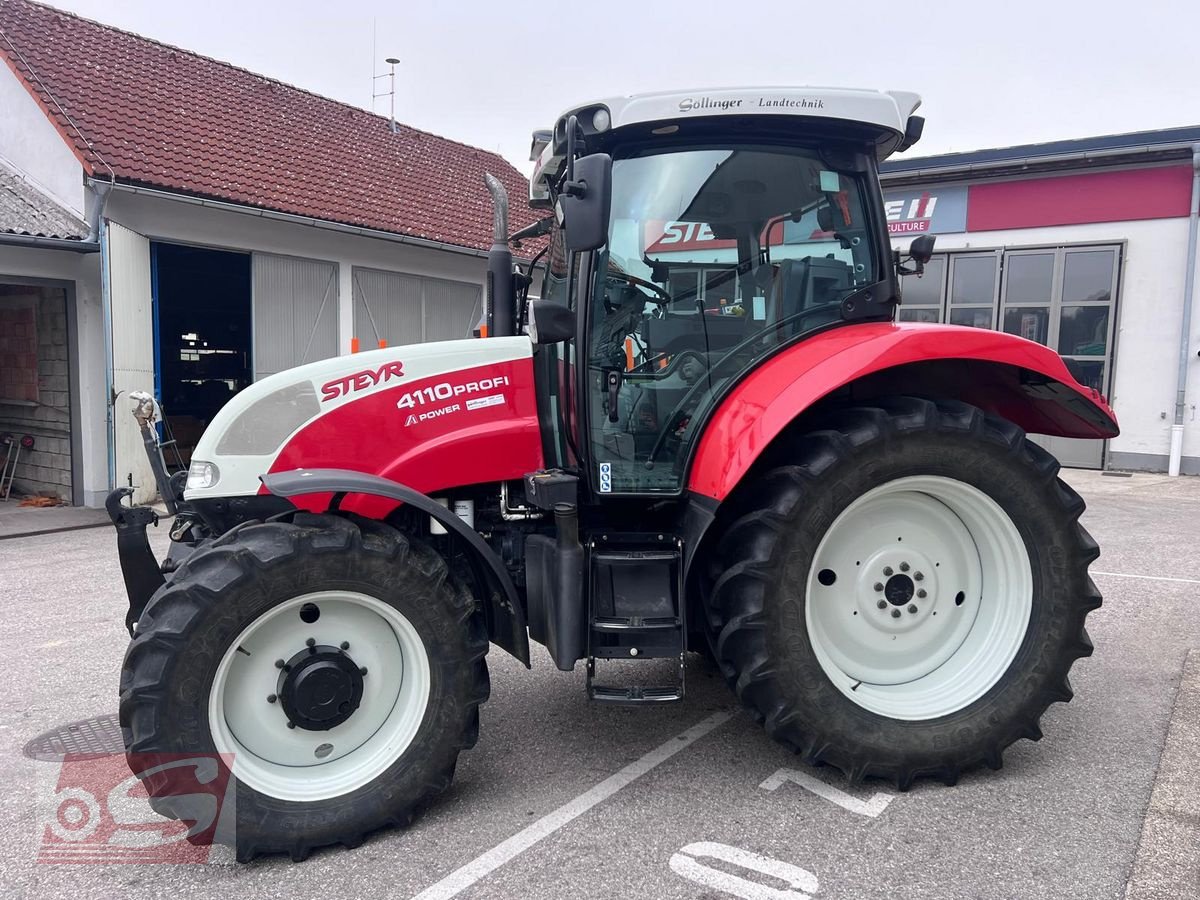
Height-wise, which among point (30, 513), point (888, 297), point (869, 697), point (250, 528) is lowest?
point (30, 513)

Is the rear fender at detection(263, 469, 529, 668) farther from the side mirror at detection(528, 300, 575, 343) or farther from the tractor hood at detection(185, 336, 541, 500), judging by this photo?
the side mirror at detection(528, 300, 575, 343)

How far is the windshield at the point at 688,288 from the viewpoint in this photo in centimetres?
317

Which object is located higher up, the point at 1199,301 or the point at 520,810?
the point at 1199,301

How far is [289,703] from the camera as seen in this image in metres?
2.76

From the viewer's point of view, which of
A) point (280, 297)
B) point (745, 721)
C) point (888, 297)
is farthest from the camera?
point (280, 297)

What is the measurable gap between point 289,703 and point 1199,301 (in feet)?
44.2

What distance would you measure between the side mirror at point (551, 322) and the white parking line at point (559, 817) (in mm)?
1586

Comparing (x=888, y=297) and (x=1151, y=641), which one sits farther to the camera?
(x=1151, y=641)

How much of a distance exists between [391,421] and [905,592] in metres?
1.99

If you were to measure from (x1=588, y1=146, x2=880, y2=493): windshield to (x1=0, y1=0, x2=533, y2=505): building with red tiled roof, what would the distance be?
302 inches

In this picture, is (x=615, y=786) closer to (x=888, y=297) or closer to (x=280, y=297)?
(x=888, y=297)

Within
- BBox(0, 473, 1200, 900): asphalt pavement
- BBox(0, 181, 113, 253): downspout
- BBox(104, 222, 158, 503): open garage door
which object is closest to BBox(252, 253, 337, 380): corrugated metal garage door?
BBox(104, 222, 158, 503): open garage door

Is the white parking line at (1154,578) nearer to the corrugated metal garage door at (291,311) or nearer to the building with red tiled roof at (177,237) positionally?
the building with red tiled roof at (177,237)

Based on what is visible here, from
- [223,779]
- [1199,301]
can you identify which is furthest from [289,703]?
[1199,301]
